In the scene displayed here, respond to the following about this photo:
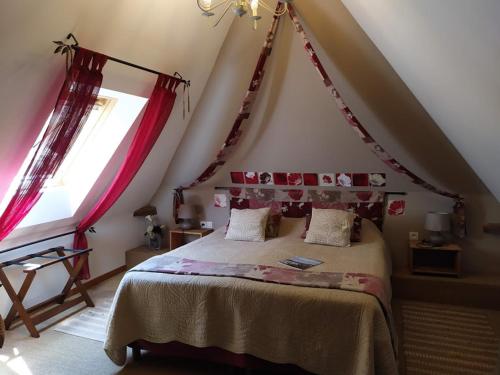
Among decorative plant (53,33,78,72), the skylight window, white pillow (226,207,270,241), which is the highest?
decorative plant (53,33,78,72)

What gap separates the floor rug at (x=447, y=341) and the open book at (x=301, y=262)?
2.85ft

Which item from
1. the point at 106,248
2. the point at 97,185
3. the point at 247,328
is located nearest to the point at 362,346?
the point at 247,328

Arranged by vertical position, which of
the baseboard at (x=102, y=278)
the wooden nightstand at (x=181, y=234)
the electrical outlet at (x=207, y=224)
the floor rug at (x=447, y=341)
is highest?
the electrical outlet at (x=207, y=224)

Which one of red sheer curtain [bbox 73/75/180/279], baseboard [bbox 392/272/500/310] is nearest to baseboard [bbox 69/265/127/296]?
red sheer curtain [bbox 73/75/180/279]

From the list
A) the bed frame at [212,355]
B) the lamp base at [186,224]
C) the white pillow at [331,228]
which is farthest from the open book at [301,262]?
the lamp base at [186,224]

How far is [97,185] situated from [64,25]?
5.93 feet

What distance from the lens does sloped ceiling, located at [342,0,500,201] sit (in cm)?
92

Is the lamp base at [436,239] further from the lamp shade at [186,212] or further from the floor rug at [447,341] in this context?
the lamp shade at [186,212]

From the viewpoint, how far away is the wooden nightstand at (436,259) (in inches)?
139

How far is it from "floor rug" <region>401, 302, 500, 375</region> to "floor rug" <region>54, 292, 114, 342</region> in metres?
2.31

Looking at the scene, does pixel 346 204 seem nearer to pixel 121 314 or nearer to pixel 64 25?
pixel 121 314

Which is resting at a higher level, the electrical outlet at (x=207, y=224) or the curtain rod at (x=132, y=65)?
the curtain rod at (x=132, y=65)

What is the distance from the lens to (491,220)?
11.9 feet

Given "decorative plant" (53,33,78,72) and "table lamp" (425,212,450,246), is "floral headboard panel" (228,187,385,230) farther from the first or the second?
"decorative plant" (53,33,78,72)
